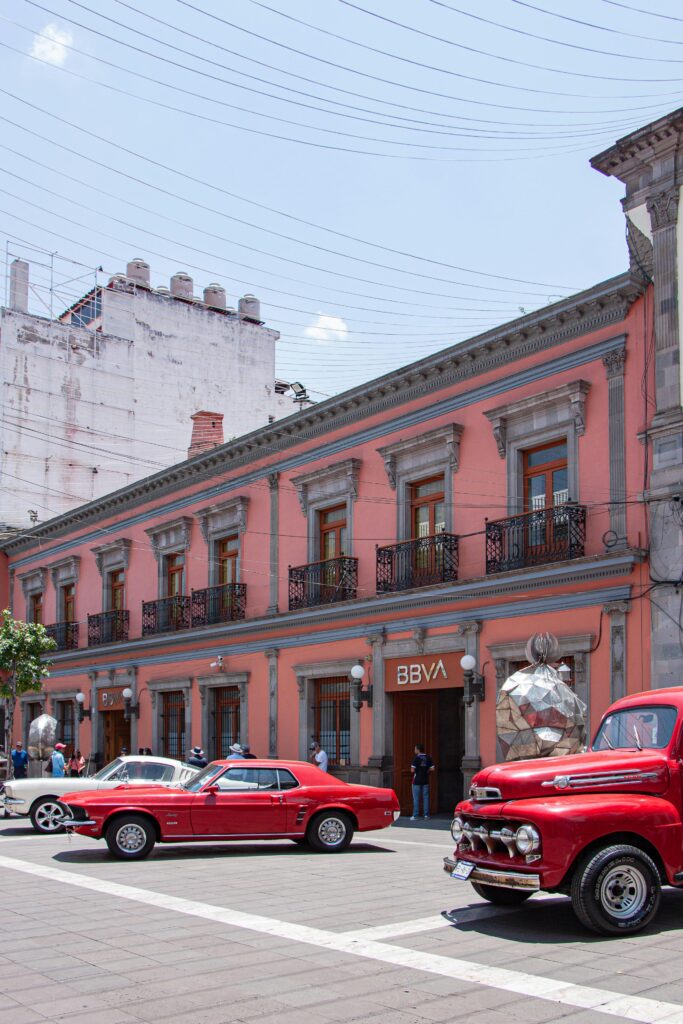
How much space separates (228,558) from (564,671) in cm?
1289

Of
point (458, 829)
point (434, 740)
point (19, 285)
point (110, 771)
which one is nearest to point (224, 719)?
point (434, 740)

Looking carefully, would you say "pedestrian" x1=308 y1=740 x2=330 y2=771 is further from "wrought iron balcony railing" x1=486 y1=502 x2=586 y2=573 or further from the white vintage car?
"wrought iron balcony railing" x1=486 y1=502 x2=586 y2=573

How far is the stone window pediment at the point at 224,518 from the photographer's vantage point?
91.2 ft

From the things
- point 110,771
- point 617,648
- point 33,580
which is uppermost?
point 33,580

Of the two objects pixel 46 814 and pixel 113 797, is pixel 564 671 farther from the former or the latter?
pixel 46 814

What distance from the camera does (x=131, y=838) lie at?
14695 mm

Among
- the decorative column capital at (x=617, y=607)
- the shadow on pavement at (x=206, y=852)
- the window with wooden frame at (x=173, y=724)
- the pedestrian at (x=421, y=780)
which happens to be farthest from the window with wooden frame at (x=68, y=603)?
the decorative column capital at (x=617, y=607)

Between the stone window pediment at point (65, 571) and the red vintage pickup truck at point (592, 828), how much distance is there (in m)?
28.1

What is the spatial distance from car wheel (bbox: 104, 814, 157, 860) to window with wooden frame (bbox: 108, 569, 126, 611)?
19.2 m

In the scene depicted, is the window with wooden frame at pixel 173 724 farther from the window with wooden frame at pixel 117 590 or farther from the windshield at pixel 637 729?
the windshield at pixel 637 729

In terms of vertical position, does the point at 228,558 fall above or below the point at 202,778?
above

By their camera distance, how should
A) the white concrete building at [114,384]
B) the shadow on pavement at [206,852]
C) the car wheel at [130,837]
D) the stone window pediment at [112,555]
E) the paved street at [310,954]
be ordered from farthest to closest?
the white concrete building at [114,384] → the stone window pediment at [112,555] → the shadow on pavement at [206,852] → the car wheel at [130,837] → the paved street at [310,954]

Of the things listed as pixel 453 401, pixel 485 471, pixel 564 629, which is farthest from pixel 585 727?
pixel 453 401

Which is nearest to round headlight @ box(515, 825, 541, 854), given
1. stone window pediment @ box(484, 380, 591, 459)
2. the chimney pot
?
stone window pediment @ box(484, 380, 591, 459)
